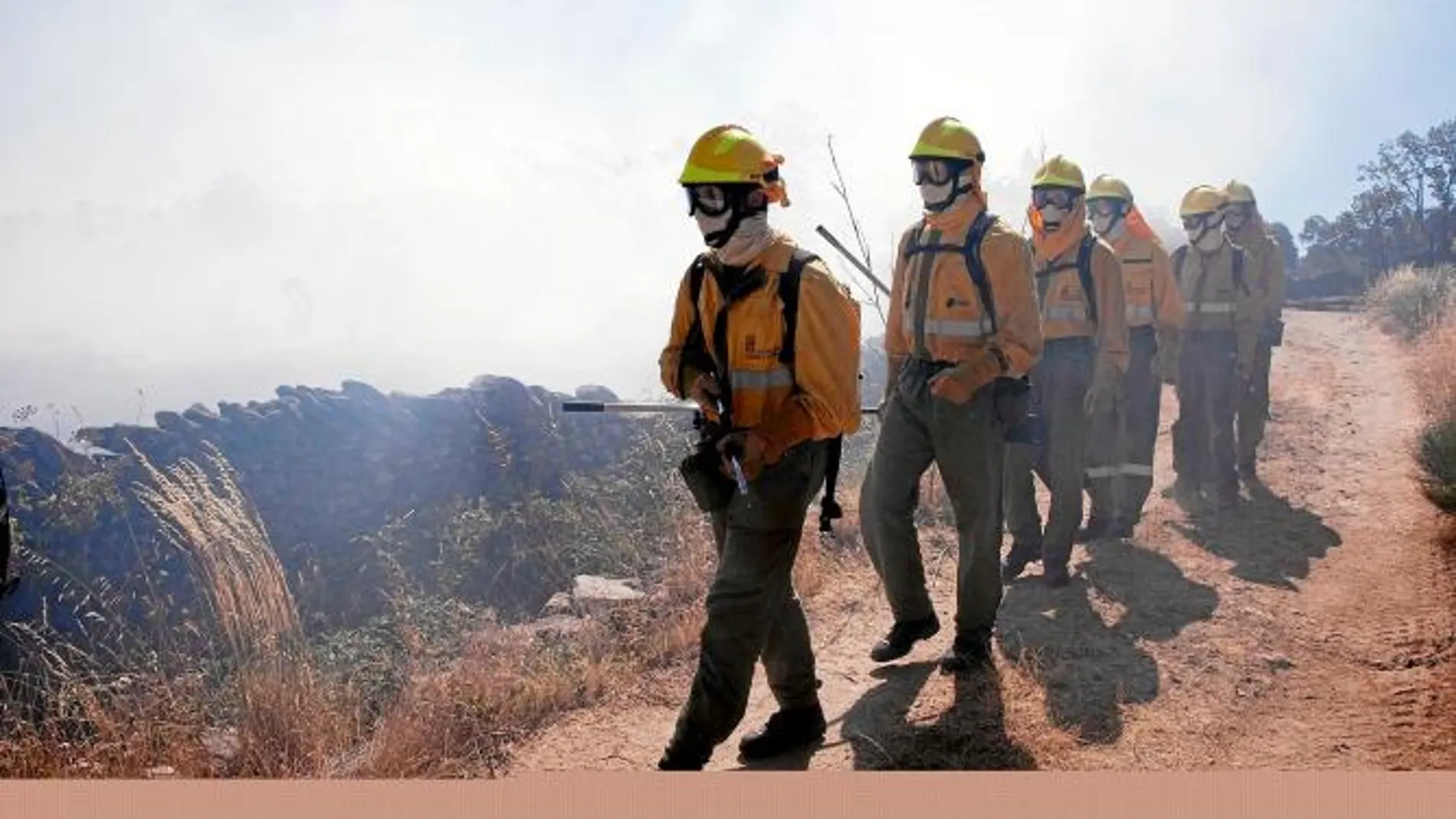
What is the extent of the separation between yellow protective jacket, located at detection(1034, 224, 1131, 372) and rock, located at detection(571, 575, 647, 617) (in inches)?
120

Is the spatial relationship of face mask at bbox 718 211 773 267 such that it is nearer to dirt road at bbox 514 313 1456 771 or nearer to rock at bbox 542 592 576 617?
dirt road at bbox 514 313 1456 771

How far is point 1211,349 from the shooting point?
8.40 meters

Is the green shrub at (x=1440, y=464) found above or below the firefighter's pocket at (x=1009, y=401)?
below

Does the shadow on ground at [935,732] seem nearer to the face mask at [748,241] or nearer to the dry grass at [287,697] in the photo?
the dry grass at [287,697]

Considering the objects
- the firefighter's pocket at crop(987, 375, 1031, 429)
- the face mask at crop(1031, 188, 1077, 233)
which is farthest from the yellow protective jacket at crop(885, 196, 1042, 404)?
the face mask at crop(1031, 188, 1077, 233)

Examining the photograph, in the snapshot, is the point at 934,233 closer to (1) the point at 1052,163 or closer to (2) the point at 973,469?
(2) the point at 973,469

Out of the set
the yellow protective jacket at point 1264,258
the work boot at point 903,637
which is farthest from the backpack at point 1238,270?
the work boot at point 903,637

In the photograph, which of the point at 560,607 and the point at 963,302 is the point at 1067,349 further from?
the point at 560,607

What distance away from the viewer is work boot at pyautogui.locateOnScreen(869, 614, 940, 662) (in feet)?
15.6

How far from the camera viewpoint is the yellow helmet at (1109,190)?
7523 mm

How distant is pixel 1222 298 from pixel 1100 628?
13.5 feet

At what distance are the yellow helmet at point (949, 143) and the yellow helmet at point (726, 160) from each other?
1396 mm

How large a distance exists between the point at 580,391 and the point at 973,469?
10767 mm

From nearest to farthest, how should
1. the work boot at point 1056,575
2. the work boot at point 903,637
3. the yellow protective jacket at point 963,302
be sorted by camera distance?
the yellow protective jacket at point 963,302 → the work boot at point 903,637 → the work boot at point 1056,575
